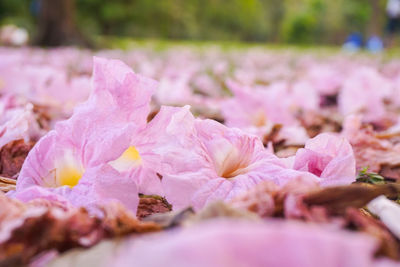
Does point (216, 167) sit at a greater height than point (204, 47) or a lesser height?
greater

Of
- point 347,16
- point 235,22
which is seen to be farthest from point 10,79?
point 347,16

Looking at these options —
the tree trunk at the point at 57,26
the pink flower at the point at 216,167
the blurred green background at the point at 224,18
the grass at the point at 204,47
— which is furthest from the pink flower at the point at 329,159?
A: the blurred green background at the point at 224,18

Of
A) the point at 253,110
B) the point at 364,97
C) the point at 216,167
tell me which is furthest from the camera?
the point at 364,97

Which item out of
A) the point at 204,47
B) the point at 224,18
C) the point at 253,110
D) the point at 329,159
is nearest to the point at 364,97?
the point at 253,110

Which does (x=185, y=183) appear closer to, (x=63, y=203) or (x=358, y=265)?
(x=63, y=203)

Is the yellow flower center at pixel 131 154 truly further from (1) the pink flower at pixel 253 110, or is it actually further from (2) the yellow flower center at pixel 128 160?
(1) the pink flower at pixel 253 110

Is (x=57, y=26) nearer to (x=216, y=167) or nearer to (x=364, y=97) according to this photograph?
(x=364, y=97)
